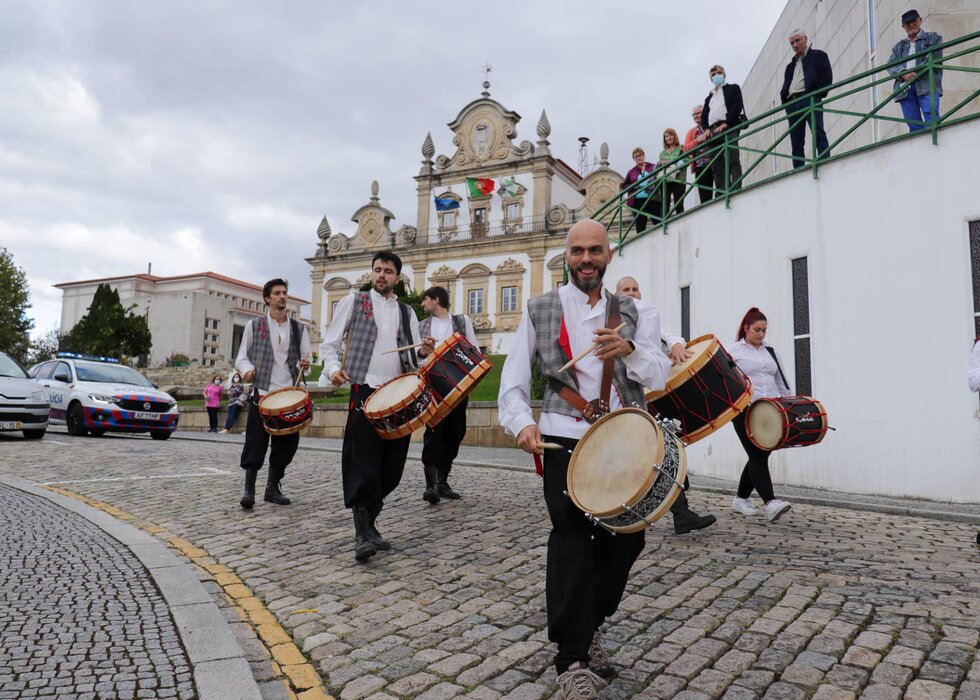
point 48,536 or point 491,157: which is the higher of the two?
point 491,157

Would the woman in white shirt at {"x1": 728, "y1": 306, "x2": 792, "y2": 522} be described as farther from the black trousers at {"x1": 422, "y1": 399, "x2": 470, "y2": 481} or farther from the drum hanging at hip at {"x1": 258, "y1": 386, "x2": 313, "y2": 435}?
the drum hanging at hip at {"x1": 258, "y1": 386, "x2": 313, "y2": 435}

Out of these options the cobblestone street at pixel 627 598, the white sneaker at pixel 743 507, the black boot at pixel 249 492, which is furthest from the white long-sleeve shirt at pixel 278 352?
the white sneaker at pixel 743 507

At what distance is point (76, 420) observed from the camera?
51.7ft

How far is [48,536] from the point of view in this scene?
19.2ft

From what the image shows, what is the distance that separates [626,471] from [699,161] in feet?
33.5

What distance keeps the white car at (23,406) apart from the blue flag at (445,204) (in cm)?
4047

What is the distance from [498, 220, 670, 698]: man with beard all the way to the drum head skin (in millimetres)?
123

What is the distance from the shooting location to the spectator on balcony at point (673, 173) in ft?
39.6

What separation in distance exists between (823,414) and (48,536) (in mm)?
6392

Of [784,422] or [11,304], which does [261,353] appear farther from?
[11,304]

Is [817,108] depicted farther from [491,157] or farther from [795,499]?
[491,157]

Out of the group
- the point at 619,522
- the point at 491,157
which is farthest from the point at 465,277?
the point at 619,522

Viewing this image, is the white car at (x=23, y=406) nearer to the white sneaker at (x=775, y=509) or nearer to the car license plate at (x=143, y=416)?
the car license plate at (x=143, y=416)

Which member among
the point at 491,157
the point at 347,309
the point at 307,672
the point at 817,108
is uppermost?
the point at 491,157
